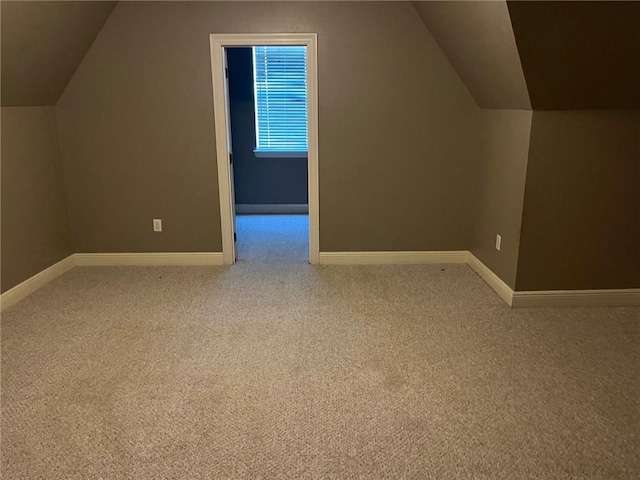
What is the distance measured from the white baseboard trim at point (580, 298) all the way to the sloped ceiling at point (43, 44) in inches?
139

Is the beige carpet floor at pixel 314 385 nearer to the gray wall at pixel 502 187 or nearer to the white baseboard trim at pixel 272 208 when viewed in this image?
the gray wall at pixel 502 187

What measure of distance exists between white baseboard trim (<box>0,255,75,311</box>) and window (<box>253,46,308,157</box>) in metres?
2.85

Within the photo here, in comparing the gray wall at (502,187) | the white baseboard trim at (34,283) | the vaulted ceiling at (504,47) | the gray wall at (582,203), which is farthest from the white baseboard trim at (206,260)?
the vaulted ceiling at (504,47)

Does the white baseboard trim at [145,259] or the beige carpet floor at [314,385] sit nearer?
the beige carpet floor at [314,385]

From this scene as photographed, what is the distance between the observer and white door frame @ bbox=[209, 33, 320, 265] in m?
3.57

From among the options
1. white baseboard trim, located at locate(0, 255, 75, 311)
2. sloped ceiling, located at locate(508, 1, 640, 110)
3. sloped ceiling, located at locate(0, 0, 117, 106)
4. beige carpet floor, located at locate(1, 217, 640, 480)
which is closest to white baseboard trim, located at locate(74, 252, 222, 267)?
white baseboard trim, located at locate(0, 255, 75, 311)

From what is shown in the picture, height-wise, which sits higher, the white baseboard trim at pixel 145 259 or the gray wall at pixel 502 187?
the gray wall at pixel 502 187

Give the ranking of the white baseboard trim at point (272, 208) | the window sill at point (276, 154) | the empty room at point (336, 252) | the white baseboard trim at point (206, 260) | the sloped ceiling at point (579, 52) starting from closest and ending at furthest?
1. the empty room at point (336, 252)
2. the sloped ceiling at point (579, 52)
3. the white baseboard trim at point (206, 260)
4. the window sill at point (276, 154)
5. the white baseboard trim at point (272, 208)

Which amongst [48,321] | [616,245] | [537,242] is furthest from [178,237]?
[616,245]

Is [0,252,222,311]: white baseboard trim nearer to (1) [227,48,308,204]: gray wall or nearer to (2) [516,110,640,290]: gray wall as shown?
(1) [227,48,308,204]: gray wall

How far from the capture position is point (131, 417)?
6.63 ft

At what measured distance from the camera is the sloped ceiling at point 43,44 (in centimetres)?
266

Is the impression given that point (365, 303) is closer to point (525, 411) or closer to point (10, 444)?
point (525, 411)

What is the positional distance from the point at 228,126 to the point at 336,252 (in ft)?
4.71
